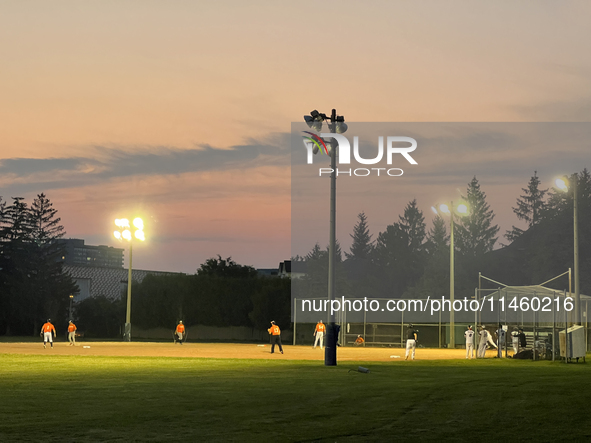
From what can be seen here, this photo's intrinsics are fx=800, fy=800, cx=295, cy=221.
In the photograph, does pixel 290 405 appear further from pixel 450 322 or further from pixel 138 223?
pixel 138 223

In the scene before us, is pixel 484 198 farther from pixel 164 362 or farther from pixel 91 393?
pixel 91 393

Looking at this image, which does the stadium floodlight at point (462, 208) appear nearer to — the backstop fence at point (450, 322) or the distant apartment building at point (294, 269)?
the backstop fence at point (450, 322)

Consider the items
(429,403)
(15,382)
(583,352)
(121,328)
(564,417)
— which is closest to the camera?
(564,417)

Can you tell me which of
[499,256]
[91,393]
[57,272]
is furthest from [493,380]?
[499,256]

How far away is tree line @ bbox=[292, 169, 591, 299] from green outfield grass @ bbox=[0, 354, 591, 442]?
207 ft

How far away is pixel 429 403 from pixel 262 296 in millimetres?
55966

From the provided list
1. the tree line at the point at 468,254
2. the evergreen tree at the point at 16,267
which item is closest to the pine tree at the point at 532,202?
the tree line at the point at 468,254

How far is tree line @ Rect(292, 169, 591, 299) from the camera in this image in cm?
9244

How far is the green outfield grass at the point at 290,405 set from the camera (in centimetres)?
1244

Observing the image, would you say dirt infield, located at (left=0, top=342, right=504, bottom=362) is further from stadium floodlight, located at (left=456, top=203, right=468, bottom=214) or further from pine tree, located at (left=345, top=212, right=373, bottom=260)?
pine tree, located at (left=345, top=212, right=373, bottom=260)

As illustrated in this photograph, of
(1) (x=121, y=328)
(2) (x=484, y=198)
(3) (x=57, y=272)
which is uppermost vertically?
(2) (x=484, y=198)

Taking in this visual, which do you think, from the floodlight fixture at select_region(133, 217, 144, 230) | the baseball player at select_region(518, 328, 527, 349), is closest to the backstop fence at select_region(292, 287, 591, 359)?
the baseball player at select_region(518, 328, 527, 349)

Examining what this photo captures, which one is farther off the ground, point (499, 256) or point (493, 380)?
point (499, 256)

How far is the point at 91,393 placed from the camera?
707 inches
